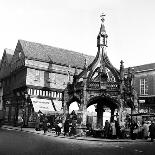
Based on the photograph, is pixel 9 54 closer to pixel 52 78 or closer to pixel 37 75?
pixel 37 75

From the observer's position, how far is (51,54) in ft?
144

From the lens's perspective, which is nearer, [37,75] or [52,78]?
[37,75]

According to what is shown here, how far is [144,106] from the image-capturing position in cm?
3956

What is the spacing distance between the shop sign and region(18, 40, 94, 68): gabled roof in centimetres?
612

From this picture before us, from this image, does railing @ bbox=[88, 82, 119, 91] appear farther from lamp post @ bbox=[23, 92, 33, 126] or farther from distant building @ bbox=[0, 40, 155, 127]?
lamp post @ bbox=[23, 92, 33, 126]

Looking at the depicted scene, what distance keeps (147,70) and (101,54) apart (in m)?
13.5

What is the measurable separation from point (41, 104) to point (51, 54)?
916 centimetres

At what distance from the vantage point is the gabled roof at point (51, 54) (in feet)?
137

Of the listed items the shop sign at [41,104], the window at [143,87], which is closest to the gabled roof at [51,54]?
the shop sign at [41,104]

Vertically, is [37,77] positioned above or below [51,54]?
below

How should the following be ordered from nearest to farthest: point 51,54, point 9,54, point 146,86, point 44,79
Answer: point 146,86 → point 44,79 → point 51,54 → point 9,54

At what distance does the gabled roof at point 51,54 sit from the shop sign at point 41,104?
6.12 meters

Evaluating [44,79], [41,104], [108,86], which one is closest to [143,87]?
[44,79]

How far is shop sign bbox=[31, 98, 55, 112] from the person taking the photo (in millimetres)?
37469
